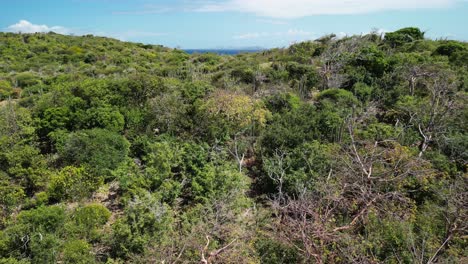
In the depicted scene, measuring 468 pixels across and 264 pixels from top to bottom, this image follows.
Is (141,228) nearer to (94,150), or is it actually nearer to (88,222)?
(88,222)

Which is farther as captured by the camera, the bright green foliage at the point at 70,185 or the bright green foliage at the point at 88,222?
the bright green foliage at the point at 70,185

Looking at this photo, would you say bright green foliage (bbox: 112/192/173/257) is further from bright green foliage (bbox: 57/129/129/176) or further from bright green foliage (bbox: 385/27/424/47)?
bright green foliage (bbox: 385/27/424/47)

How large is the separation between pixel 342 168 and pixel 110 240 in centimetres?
874

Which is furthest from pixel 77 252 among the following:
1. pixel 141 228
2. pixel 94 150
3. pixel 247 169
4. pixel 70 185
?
pixel 247 169

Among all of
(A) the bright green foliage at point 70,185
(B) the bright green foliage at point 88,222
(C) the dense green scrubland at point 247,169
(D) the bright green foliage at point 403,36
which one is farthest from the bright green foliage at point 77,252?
(D) the bright green foliage at point 403,36

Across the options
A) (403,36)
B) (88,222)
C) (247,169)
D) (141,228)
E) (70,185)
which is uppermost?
(403,36)

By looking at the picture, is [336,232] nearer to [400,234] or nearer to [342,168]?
[400,234]

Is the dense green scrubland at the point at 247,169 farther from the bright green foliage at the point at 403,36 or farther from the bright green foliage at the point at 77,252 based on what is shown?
the bright green foliage at the point at 403,36

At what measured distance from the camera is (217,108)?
15719 mm

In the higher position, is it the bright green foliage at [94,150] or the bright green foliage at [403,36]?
the bright green foliage at [403,36]

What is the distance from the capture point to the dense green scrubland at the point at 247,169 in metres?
9.08

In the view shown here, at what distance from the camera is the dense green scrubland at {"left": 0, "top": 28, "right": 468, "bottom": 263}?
357 inches

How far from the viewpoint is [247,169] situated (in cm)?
1538

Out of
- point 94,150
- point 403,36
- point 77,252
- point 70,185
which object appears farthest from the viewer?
point 403,36
